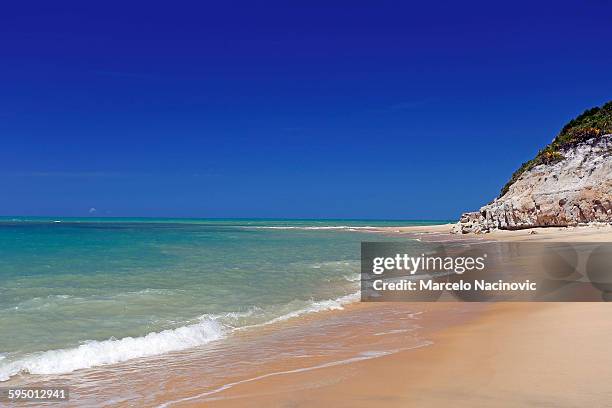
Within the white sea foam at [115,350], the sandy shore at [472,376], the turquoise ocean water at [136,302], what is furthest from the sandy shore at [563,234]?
the white sea foam at [115,350]

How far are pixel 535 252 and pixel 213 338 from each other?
15.7 meters

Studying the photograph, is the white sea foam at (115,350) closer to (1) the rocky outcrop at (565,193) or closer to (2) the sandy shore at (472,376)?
(2) the sandy shore at (472,376)

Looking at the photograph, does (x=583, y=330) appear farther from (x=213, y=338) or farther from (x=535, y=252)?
(x=535, y=252)

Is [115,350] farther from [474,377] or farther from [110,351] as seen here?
[474,377]

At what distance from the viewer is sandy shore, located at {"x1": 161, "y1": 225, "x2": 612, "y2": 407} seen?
4.31 m

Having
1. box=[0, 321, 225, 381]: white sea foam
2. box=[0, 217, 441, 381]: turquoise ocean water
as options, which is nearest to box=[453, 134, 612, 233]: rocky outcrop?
box=[0, 217, 441, 381]: turquoise ocean water

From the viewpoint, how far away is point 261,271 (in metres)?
17.2

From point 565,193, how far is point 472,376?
34814 millimetres

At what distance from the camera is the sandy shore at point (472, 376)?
4.31 metres

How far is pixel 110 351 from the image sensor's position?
6.95 metres

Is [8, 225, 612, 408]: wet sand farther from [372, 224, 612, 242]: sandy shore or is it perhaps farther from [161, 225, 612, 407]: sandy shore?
[372, 224, 612, 242]: sandy shore

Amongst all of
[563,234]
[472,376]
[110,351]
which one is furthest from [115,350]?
[563,234]

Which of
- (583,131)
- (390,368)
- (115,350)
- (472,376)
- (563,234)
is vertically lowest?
(115,350)

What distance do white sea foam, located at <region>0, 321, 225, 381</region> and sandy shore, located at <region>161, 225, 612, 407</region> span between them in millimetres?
2380
